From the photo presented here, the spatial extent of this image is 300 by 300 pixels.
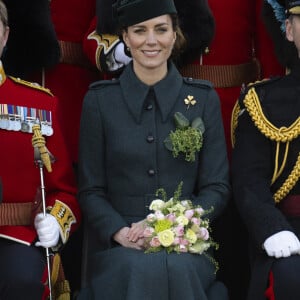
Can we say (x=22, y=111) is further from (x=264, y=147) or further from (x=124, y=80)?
(x=264, y=147)

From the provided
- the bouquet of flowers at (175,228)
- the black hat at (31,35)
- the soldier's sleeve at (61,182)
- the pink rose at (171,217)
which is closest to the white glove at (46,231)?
the soldier's sleeve at (61,182)

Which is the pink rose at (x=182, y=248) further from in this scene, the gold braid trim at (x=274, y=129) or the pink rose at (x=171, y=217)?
the gold braid trim at (x=274, y=129)

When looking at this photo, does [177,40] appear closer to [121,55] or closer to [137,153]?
[121,55]

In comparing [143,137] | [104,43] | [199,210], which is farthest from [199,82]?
[199,210]

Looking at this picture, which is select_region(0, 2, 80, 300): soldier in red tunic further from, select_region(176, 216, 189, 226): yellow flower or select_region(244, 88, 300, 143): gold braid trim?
select_region(244, 88, 300, 143): gold braid trim

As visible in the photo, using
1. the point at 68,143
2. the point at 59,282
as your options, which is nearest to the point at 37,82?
the point at 68,143

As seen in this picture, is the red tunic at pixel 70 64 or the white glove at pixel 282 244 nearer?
the white glove at pixel 282 244

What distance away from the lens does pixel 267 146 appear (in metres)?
4.09

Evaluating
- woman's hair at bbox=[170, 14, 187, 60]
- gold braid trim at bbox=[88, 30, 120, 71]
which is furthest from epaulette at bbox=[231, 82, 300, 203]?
gold braid trim at bbox=[88, 30, 120, 71]

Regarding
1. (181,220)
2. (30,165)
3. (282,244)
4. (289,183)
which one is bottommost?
(282,244)

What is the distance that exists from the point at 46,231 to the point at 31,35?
34.8 inches

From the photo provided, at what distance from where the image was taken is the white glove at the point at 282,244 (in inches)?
147

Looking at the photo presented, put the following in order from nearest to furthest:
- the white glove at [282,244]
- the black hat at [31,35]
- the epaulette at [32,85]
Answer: the white glove at [282,244] < the epaulette at [32,85] < the black hat at [31,35]

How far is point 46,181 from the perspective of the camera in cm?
417
